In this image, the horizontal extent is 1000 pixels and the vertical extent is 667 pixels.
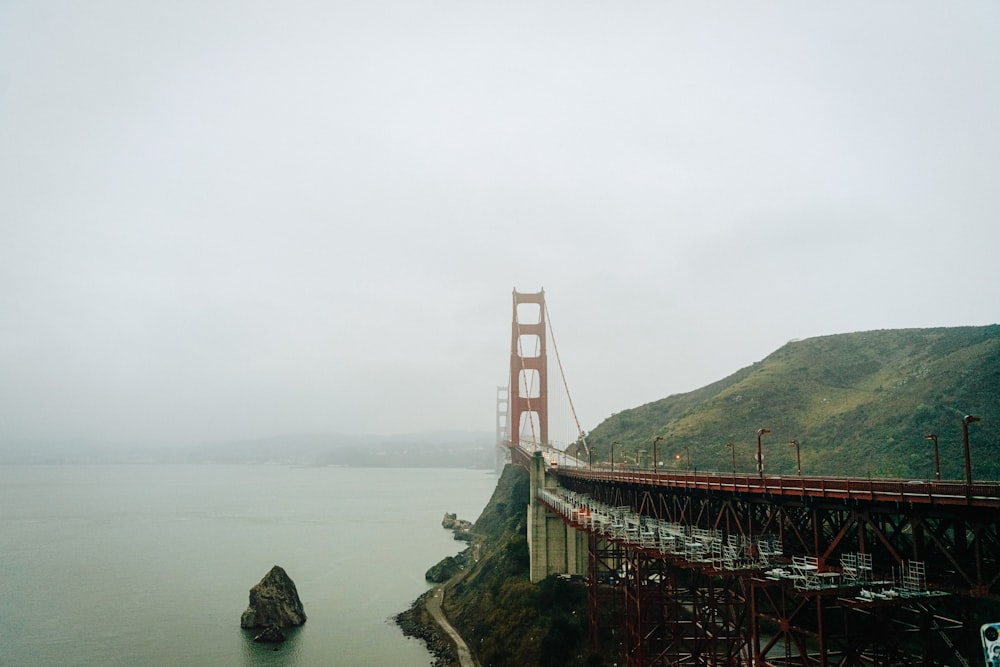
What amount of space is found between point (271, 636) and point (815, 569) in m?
39.6

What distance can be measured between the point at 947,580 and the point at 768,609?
1916 cm

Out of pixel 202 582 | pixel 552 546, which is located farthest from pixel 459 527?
pixel 552 546

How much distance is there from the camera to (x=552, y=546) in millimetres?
47562

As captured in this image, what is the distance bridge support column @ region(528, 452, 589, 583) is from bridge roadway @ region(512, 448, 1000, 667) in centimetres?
751

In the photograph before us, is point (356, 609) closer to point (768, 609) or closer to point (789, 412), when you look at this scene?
point (768, 609)

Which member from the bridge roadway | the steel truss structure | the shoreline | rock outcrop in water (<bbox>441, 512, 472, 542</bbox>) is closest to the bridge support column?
the shoreline

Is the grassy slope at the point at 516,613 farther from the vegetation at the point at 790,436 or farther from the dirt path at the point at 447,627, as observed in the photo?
the dirt path at the point at 447,627

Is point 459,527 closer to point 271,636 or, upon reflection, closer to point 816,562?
point 271,636

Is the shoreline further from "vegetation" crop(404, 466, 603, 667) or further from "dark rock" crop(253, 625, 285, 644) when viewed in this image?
"dark rock" crop(253, 625, 285, 644)

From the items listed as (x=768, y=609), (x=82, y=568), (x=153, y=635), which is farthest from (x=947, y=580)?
(x=82, y=568)

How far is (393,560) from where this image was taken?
7956 centimetres

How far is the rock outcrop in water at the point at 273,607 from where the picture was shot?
5028cm

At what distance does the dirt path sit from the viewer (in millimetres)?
39609

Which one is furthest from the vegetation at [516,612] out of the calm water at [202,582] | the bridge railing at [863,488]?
the bridge railing at [863,488]
